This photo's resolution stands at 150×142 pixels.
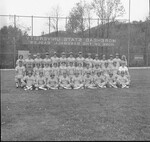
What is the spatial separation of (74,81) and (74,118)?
6.08 m

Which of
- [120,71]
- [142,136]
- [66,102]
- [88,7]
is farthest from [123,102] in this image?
[88,7]

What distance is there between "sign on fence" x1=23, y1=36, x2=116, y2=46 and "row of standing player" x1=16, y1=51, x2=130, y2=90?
13369 mm

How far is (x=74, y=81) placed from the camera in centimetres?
1261

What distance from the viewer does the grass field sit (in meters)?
5.31

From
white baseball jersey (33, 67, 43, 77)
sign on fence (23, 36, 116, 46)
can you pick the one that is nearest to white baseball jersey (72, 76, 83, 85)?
white baseball jersey (33, 67, 43, 77)

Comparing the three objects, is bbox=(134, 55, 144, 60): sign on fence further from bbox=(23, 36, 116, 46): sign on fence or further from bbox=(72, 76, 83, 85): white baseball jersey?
bbox=(72, 76, 83, 85): white baseball jersey

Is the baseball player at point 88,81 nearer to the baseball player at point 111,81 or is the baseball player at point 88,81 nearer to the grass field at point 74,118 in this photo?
the baseball player at point 111,81

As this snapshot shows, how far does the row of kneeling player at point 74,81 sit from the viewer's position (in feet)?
40.1

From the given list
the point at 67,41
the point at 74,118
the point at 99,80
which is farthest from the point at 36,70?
the point at 67,41

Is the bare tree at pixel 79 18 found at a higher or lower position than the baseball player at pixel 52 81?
higher

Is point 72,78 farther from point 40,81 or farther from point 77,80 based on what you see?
point 40,81

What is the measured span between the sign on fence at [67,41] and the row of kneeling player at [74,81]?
44.6ft

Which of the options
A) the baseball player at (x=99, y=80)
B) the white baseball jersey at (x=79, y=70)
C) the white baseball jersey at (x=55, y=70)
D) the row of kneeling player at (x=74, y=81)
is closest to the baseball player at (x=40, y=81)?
the row of kneeling player at (x=74, y=81)

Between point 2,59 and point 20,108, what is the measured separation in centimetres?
1929
